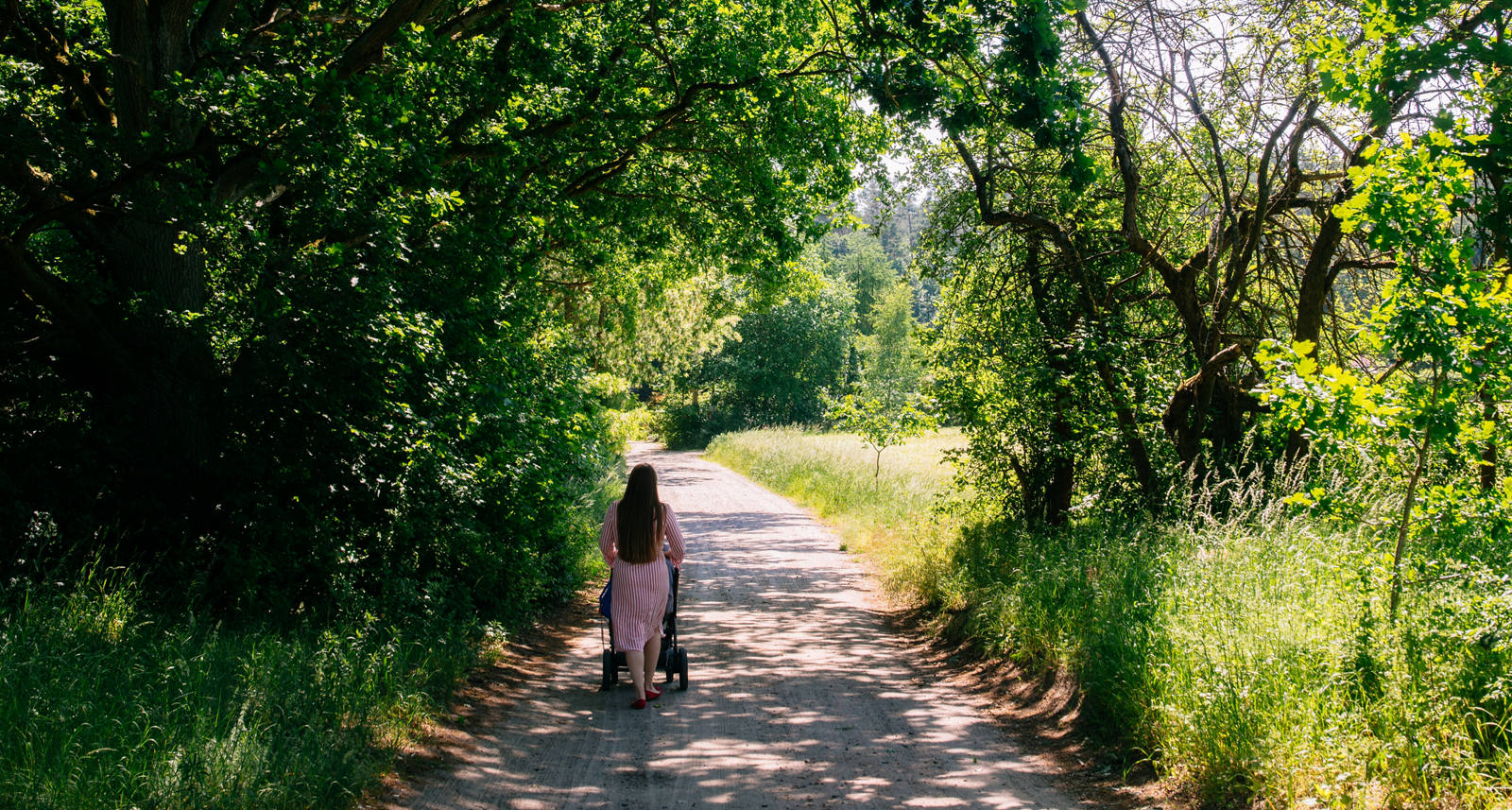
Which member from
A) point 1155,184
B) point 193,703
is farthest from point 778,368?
point 193,703

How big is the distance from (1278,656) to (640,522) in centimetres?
431

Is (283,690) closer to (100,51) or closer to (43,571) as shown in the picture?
(43,571)

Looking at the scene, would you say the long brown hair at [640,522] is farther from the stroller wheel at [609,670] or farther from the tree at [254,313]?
the tree at [254,313]

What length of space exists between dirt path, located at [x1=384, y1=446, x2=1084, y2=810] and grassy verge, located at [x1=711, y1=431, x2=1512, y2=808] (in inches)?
32.8

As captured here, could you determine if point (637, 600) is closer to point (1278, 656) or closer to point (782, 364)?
point (1278, 656)

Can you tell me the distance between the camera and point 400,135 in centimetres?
806

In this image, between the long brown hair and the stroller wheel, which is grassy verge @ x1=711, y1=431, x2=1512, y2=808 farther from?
the stroller wheel

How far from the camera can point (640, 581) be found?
714cm

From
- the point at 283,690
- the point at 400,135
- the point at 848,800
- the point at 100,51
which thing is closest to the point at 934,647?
the point at 848,800

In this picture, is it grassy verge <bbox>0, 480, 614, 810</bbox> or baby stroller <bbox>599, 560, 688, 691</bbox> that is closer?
grassy verge <bbox>0, 480, 614, 810</bbox>

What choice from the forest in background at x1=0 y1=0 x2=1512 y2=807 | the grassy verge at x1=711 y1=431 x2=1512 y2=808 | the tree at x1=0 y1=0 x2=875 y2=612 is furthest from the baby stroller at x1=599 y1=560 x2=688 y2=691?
the grassy verge at x1=711 y1=431 x2=1512 y2=808

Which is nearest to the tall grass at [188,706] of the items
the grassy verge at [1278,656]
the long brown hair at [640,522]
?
the long brown hair at [640,522]

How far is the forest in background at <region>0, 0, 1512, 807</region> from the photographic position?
4828 millimetres

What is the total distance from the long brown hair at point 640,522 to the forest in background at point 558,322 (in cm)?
156
